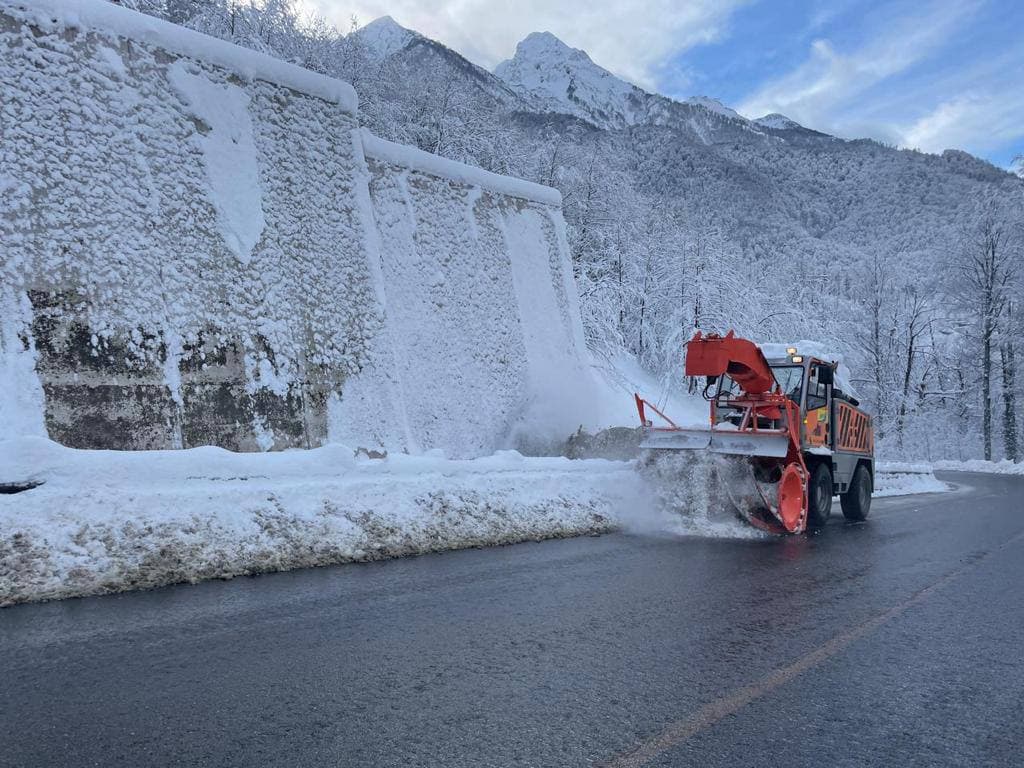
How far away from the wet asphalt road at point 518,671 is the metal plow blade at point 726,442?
335 cm

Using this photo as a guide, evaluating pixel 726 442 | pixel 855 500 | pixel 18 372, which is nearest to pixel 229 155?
pixel 18 372

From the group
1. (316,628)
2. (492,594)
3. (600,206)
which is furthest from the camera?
(600,206)

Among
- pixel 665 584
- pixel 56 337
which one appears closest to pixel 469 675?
pixel 665 584

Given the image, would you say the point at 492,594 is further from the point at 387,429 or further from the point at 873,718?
the point at 387,429

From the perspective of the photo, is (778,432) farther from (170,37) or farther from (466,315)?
(170,37)

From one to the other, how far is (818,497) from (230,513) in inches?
363

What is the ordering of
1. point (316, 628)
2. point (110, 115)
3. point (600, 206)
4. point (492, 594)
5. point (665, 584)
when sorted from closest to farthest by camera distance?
point (316, 628), point (492, 594), point (665, 584), point (110, 115), point (600, 206)

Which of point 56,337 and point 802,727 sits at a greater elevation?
point 56,337

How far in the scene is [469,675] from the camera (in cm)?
374

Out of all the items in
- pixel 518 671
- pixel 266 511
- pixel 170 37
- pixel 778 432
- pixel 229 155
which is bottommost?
pixel 518 671

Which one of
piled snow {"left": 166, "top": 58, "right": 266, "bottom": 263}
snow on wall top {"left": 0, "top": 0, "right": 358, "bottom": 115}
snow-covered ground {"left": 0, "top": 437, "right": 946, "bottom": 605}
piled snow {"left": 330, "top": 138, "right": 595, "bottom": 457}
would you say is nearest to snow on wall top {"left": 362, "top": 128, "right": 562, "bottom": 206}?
piled snow {"left": 330, "top": 138, "right": 595, "bottom": 457}

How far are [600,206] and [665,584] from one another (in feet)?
91.5

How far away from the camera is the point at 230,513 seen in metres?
6.54

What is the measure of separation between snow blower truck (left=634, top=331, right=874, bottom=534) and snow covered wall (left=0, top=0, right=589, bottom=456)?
14.1ft
